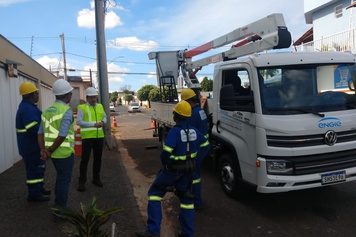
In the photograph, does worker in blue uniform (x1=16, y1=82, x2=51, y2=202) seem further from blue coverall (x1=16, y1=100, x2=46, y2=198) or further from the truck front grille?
the truck front grille

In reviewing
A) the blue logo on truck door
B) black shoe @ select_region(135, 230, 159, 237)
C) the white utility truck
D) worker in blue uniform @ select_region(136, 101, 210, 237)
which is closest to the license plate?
the white utility truck

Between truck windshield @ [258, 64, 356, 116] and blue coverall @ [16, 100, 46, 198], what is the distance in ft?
11.2

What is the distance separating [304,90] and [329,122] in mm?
583

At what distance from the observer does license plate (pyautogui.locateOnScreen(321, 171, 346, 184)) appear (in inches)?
172

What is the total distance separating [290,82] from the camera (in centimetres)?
464

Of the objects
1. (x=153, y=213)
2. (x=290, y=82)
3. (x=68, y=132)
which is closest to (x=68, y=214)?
(x=153, y=213)

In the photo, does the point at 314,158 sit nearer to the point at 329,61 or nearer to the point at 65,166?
the point at 329,61

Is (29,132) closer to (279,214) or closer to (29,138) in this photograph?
(29,138)

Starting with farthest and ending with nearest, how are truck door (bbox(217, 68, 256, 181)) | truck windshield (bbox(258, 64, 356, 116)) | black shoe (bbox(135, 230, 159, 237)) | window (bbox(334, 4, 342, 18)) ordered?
window (bbox(334, 4, 342, 18)) < truck door (bbox(217, 68, 256, 181)) < truck windshield (bbox(258, 64, 356, 116)) < black shoe (bbox(135, 230, 159, 237))

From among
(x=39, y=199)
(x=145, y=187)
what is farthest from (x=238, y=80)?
(x=39, y=199)

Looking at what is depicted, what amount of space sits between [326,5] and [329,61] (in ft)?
53.2

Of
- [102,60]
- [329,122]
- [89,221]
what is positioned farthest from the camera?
[102,60]

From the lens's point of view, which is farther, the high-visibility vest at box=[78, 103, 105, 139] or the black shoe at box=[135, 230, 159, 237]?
the high-visibility vest at box=[78, 103, 105, 139]

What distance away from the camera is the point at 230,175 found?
5281 millimetres
